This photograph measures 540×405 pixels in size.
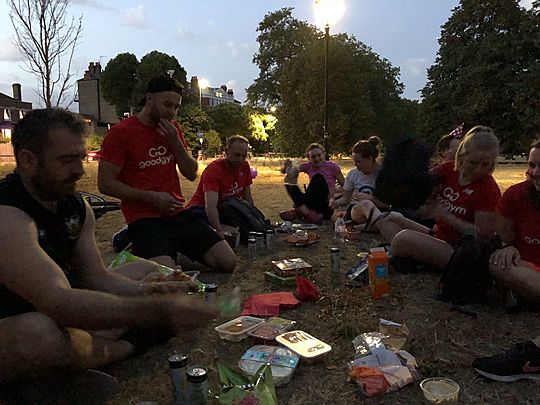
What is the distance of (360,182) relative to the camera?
19.7 feet

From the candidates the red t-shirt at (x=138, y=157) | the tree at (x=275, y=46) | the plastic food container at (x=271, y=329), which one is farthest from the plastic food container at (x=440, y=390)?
the tree at (x=275, y=46)

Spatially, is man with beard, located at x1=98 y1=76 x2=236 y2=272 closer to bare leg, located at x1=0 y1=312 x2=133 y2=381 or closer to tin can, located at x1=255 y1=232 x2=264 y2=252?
tin can, located at x1=255 y1=232 x2=264 y2=252

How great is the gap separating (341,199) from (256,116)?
25.9 meters

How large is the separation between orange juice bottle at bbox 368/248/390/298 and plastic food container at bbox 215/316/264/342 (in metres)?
0.98

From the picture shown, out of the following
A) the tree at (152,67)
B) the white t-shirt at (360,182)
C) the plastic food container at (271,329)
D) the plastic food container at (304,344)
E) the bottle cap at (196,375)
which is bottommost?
the plastic food container at (304,344)

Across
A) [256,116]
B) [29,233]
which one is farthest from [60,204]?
[256,116]

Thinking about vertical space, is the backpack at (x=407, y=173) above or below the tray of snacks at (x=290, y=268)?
above

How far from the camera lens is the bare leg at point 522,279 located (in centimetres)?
287

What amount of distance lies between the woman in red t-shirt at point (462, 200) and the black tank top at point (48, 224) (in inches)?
104

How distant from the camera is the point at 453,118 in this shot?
63.4 ft

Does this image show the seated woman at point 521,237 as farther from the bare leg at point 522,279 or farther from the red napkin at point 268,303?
the red napkin at point 268,303

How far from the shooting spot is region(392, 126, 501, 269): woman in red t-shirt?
3.31 meters

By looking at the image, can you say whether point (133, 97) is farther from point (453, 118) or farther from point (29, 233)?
point (29, 233)

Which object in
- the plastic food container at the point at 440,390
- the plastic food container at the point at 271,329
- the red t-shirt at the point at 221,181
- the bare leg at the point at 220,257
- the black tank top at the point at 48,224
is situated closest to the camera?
the black tank top at the point at 48,224
